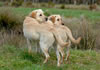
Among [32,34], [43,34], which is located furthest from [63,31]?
[32,34]

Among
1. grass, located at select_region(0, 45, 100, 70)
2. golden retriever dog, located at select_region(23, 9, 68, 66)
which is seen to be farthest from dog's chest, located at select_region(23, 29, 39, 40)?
grass, located at select_region(0, 45, 100, 70)

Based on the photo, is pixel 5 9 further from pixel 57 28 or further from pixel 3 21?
pixel 57 28

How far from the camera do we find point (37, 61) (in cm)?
865

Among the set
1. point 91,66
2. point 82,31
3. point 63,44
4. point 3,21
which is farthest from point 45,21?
point 3,21

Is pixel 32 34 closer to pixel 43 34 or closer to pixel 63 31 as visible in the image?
pixel 43 34

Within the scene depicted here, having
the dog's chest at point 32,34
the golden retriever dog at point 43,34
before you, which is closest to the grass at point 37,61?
the golden retriever dog at point 43,34

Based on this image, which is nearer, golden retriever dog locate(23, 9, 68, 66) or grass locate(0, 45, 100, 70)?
grass locate(0, 45, 100, 70)

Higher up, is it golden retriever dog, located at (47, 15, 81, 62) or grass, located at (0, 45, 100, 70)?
golden retriever dog, located at (47, 15, 81, 62)

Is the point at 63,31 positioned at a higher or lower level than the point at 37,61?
higher

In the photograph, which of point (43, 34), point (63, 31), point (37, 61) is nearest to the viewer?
point (43, 34)

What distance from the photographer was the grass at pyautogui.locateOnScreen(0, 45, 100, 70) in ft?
25.3

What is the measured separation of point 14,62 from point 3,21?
7.06 m

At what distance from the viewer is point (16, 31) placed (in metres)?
13.9

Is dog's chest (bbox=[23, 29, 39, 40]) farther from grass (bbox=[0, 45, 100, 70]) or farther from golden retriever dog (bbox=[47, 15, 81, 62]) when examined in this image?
golden retriever dog (bbox=[47, 15, 81, 62])
